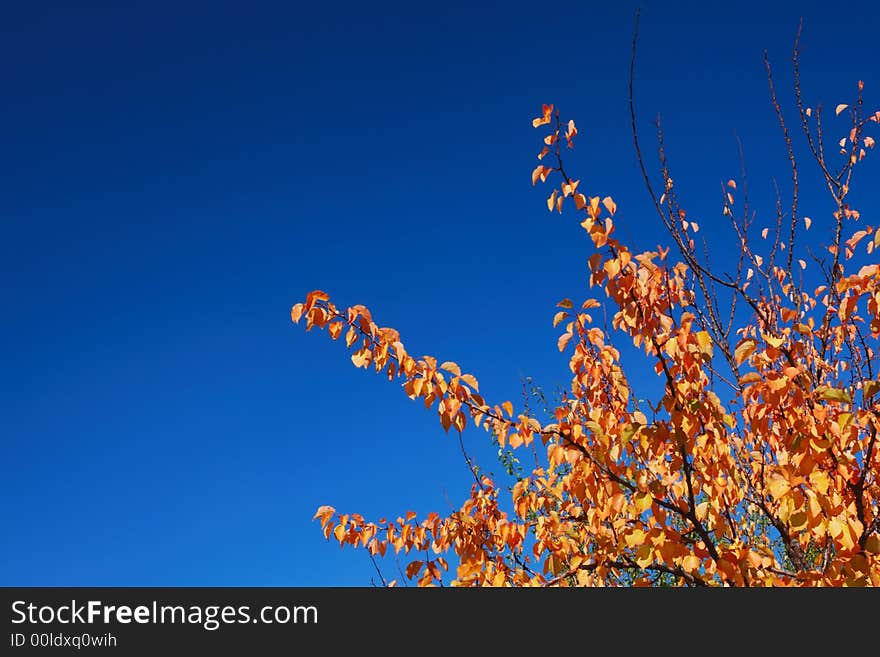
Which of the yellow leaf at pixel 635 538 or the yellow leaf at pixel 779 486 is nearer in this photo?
the yellow leaf at pixel 779 486

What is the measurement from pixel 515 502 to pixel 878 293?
220cm

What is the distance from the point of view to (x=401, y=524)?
4543 millimetres

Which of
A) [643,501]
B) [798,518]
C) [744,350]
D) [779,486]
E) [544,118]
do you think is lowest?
[798,518]

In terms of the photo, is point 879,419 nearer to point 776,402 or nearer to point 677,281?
point 776,402

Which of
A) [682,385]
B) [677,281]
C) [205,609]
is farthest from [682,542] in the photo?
[205,609]

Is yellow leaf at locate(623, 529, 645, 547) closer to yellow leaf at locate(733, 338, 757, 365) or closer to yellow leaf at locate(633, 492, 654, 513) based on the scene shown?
yellow leaf at locate(633, 492, 654, 513)

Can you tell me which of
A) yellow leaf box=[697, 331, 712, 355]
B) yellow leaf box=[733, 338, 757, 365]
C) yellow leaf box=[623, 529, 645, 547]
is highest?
yellow leaf box=[697, 331, 712, 355]

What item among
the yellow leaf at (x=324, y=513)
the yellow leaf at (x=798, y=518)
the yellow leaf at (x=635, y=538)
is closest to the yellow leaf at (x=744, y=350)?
the yellow leaf at (x=798, y=518)

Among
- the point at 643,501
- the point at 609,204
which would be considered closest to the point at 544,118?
the point at 609,204

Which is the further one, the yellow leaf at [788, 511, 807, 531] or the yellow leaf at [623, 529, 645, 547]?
the yellow leaf at [623, 529, 645, 547]

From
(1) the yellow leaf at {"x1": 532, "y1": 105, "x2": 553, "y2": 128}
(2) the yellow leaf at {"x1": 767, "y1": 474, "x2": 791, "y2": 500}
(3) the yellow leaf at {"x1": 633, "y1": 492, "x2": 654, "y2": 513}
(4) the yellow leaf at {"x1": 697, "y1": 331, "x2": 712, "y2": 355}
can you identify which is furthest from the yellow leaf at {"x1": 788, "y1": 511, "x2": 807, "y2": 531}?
(1) the yellow leaf at {"x1": 532, "y1": 105, "x2": 553, "y2": 128}

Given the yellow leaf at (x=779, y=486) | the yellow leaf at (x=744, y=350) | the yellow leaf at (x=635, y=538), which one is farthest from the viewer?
the yellow leaf at (x=635, y=538)

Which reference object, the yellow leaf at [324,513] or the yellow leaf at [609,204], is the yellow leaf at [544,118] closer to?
the yellow leaf at [609,204]

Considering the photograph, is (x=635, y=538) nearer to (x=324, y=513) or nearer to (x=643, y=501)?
(x=643, y=501)
